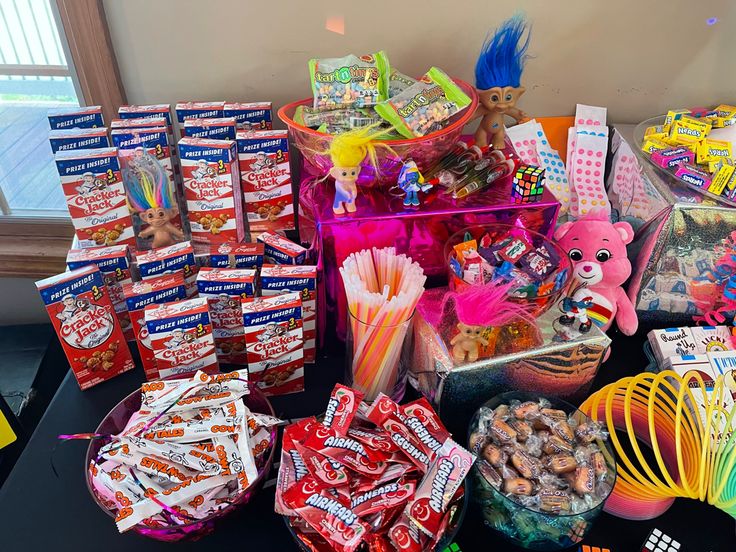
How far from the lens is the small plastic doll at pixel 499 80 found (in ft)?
3.94

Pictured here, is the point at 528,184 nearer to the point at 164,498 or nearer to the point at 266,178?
the point at 266,178

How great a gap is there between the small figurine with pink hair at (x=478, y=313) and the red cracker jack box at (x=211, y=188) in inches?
20.4

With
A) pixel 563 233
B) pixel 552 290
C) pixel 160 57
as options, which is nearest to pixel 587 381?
pixel 552 290

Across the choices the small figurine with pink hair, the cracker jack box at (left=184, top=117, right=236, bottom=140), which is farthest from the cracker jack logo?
the small figurine with pink hair

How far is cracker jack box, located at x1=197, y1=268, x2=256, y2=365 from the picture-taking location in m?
1.05

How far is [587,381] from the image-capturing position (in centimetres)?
109

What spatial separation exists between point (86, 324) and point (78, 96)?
0.70 m

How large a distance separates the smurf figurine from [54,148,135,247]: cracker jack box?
0.57 meters

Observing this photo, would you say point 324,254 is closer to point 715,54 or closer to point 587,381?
point 587,381

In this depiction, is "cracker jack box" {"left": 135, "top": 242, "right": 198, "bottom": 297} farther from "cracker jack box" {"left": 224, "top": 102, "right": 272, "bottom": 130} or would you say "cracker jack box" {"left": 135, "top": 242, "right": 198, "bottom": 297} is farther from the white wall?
the white wall

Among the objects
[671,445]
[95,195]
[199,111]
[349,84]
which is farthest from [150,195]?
[671,445]

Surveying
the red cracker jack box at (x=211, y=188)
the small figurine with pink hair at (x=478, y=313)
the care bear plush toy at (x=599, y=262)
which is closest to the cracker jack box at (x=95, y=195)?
the red cracker jack box at (x=211, y=188)

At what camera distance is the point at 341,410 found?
3.05ft

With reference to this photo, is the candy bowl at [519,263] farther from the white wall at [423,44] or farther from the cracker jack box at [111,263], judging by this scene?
the cracker jack box at [111,263]
